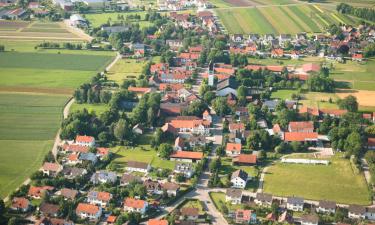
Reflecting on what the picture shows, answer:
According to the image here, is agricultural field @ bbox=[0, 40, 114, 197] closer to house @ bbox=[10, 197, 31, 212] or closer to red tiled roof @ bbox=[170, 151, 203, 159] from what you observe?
house @ bbox=[10, 197, 31, 212]

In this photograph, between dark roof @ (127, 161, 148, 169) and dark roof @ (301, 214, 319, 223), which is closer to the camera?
dark roof @ (301, 214, 319, 223)

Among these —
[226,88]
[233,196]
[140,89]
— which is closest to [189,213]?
[233,196]

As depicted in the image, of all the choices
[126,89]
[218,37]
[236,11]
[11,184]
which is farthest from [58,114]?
[236,11]

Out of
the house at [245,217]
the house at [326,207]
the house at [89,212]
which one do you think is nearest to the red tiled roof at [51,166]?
the house at [89,212]

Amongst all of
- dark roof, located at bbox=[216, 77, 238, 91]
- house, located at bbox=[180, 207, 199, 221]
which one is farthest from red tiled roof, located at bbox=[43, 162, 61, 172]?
dark roof, located at bbox=[216, 77, 238, 91]

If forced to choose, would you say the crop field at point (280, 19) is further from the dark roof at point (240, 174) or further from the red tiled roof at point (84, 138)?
the dark roof at point (240, 174)

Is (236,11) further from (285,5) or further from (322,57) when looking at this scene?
(322,57)
